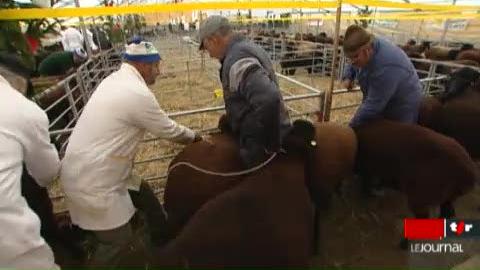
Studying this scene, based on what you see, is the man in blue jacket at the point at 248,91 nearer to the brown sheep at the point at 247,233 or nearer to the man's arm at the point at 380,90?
the brown sheep at the point at 247,233

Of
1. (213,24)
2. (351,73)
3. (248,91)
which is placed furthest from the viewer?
(351,73)

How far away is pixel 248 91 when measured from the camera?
1.82 metres

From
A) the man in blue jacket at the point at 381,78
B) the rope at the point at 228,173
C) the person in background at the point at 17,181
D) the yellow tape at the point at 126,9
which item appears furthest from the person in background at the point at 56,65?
the man in blue jacket at the point at 381,78

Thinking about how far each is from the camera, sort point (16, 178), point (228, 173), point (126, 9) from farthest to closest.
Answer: point (126, 9) → point (228, 173) → point (16, 178)

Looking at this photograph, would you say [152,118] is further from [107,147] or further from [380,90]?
[380,90]

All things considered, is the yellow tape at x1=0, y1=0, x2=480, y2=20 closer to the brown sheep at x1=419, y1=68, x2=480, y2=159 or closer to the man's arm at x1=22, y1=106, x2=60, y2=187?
the man's arm at x1=22, y1=106, x2=60, y2=187

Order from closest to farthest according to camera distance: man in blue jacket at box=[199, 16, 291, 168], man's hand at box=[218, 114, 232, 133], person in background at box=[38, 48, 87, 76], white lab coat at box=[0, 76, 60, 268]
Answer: white lab coat at box=[0, 76, 60, 268] → man in blue jacket at box=[199, 16, 291, 168] → man's hand at box=[218, 114, 232, 133] → person in background at box=[38, 48, 87, 76]

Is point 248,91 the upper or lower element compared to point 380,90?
upper

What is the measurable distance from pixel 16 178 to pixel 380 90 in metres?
2.32

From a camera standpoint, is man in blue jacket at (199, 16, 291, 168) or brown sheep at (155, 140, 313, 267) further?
man in blue jacket at (199, 16, 291, 168)

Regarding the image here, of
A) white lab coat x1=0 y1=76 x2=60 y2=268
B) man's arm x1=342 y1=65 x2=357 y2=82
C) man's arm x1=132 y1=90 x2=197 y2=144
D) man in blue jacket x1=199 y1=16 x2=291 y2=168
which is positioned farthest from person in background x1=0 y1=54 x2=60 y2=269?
man's arm x1=342 y1=65 x2=357 y2=82

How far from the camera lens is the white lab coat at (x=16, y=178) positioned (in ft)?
4.29

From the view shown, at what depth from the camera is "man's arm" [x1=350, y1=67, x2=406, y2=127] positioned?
8.09ft

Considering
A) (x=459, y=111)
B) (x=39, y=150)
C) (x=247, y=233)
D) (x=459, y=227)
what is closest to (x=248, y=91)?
(x=247, y=233)
